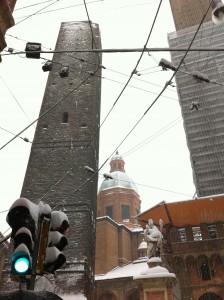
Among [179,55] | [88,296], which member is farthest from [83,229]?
[179,55]

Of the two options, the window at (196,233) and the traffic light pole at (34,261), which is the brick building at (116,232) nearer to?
the window at (196,233)

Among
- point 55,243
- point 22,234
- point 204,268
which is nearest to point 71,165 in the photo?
point 204,268

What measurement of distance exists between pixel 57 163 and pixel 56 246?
46.2 ft

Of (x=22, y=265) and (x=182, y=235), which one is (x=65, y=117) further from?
(x=22, y=265)

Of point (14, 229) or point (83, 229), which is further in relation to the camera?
point (83, 229)

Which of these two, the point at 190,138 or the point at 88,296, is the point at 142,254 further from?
the point at 88,296

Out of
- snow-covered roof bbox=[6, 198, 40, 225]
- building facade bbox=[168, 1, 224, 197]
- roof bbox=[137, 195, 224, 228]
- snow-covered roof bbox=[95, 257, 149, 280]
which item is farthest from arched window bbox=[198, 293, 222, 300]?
snow-covered roof bbox=[6, 198, 40, 225]

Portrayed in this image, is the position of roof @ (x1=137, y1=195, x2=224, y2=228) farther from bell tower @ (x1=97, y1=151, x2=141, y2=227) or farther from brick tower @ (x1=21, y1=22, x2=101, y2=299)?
bell tower @ (x1=97, y1=151, x2=141, y2=227)

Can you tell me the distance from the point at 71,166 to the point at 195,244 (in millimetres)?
6896

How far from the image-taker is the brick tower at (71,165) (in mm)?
13375

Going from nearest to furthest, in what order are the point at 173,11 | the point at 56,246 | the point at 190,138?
1. the point at 56,246
2. the point at 190,138
3. the point at 173,11

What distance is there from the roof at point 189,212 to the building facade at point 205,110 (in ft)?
6.20

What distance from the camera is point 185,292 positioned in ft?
51.0

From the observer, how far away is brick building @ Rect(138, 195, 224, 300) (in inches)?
617
